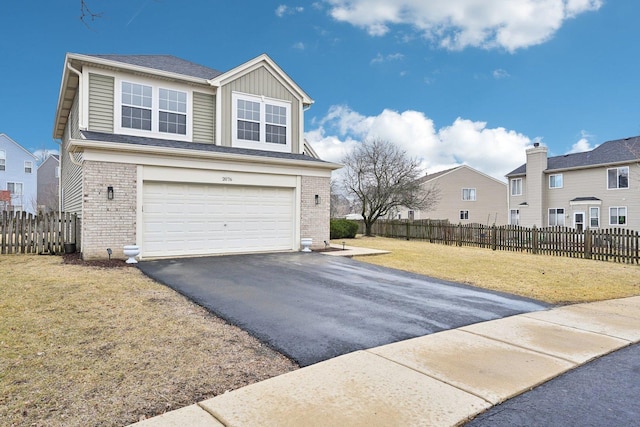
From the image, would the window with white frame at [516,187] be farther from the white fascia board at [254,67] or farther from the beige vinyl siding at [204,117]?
the beige vinyl siding at [204,117]

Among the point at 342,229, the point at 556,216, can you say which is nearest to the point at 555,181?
the point at 556,216

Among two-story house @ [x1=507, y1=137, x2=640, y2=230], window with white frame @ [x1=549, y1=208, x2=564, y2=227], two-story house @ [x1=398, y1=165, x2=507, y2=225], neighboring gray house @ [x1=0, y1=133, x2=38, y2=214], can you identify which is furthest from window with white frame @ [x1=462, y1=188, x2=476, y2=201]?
neighboring gray house @ [x1=0, y1=133, x2=38, y2=214]

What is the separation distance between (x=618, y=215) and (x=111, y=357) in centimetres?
3018

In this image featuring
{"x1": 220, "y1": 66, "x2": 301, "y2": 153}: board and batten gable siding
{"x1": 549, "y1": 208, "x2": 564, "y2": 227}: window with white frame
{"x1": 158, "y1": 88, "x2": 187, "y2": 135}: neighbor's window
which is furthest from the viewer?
{"x1": 549, "y1": 208, "x2": 564, "y2": 227}: window with white frame

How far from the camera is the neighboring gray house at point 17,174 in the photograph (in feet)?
121

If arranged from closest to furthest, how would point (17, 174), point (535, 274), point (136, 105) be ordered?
point (535, 274), point (136, 105), point (17, 174)

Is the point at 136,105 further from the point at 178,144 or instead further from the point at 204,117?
the point at 204,117

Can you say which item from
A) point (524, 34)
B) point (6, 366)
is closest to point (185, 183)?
point (6, 366)

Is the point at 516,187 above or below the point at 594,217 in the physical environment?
above

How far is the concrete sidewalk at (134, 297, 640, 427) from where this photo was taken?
269 cm

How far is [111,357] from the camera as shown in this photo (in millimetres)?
3781

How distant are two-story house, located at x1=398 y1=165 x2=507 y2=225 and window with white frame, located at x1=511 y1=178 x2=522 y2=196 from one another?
4491 mm

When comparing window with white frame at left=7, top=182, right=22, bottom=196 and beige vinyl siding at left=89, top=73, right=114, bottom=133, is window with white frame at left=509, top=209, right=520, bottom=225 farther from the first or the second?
window with white frame at left=7, top=182, right=22, bottom=196

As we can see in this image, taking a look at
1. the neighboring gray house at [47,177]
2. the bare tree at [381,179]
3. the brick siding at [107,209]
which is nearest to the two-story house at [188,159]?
the brick siding at [107,209]
